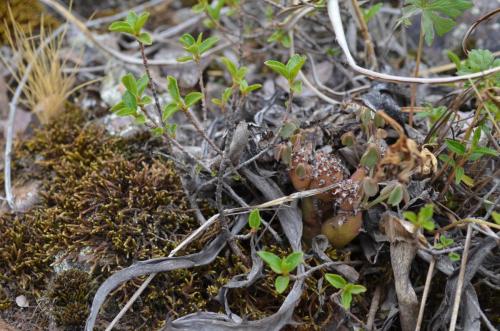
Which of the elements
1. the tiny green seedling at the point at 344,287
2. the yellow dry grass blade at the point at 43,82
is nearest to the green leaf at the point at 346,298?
the tiny green seedling at the point at 344,287

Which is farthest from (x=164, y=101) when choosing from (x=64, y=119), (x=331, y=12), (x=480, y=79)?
(x=480, y=79)

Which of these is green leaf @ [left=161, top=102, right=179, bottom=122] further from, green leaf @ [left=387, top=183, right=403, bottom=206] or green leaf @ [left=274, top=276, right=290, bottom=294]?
green leaf @ [left=387, top=183, right=403, bottom=206]

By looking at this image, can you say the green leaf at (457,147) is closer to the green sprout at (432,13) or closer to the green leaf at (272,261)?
the green sprout at (432,13)

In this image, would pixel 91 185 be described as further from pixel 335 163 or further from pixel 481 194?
pixel 481 194

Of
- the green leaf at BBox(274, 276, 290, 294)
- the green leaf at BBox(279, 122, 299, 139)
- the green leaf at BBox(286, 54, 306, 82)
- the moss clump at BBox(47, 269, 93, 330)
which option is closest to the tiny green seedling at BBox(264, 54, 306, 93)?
the green leaf at BBox(286, 54, 306, 82)

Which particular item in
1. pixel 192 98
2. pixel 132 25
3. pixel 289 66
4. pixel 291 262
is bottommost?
pixel 291 262

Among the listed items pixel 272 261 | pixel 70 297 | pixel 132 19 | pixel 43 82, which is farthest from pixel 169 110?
pixel 43 82

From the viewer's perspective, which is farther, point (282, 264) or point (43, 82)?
point (43, 82)

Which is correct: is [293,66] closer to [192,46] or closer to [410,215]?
[192,46]
